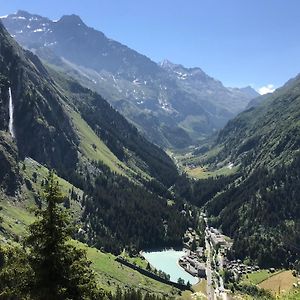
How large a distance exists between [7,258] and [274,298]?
16.5 meters

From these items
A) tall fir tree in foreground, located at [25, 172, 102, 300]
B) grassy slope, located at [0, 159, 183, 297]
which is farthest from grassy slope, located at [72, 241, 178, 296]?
tall fir tree in foreground, located at [25, 172, 102, 300]

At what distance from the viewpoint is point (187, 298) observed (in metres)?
161

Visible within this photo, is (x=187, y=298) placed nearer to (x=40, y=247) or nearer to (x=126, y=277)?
(x=126, y=277)

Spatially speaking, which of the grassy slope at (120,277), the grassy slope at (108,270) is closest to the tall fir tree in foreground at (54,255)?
the grassy slope at (108,270)

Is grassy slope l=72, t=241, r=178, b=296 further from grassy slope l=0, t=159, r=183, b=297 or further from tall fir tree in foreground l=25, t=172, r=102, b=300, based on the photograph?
tall fir tree in foreground l=25, t=172, r=102, b=300

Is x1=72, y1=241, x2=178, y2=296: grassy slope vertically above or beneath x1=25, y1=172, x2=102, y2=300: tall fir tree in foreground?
beneath

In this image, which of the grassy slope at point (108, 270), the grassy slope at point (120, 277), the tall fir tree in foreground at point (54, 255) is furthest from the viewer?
the grassy slope at point (120, 277)

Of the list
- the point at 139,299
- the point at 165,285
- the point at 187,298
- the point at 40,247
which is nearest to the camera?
the point at 40,247

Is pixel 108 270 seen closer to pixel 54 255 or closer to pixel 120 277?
pixel 120 277

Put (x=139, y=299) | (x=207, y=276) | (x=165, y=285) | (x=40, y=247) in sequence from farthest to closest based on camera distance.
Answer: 1. (x=207, y=276)
2. (x=165, y=285)
3. (x=139, y=299)
4. (x=40, y=247)

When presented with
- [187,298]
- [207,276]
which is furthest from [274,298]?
[207,276]

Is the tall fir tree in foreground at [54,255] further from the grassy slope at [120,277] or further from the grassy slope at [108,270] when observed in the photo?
the grassy slope at [120,277]

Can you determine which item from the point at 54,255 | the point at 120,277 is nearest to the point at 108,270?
the point at 120,277

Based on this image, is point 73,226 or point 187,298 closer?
point 73,226
